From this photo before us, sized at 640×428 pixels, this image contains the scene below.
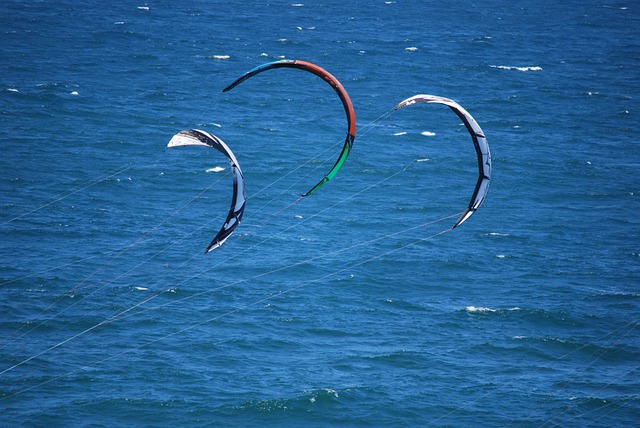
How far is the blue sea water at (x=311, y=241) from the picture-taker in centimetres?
6888

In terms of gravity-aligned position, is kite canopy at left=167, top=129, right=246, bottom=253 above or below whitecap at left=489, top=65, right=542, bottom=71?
above

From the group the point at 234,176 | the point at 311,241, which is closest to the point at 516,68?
the point at 311,241

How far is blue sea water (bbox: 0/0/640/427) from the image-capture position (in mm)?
68875

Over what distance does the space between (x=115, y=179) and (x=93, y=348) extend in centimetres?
3792

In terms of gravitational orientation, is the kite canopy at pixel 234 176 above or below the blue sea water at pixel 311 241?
above

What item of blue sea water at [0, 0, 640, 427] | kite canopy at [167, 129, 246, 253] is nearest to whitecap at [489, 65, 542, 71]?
blue sea water at [0, 0, 640, 427]

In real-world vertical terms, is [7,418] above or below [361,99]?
below

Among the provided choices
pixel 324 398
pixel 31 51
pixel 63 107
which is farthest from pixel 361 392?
pixel 31 51

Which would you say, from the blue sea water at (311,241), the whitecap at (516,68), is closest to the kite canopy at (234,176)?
the blue sea water at (311,241)

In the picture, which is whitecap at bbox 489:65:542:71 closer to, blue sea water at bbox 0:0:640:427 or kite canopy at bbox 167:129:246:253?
blue sea water at bbox 0:0:640:427

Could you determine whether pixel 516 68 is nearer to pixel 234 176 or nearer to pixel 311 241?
pixel 311 241

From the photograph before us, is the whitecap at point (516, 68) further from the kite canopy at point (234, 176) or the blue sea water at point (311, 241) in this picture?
the kite canopy at point (234, 176)

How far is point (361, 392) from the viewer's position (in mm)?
68438

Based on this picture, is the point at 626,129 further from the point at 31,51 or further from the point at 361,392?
the point at 31,51
